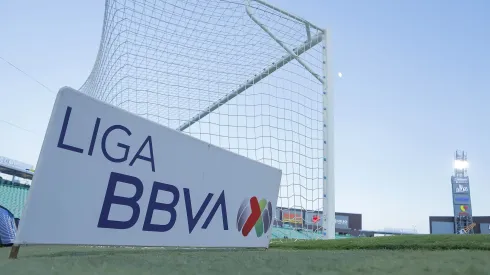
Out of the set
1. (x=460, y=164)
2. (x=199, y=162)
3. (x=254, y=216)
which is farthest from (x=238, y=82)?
(x=460, y=164)

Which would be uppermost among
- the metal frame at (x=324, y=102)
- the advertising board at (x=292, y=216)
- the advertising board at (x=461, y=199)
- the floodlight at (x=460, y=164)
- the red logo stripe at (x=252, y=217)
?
the floodlight at (x=460, y=164)

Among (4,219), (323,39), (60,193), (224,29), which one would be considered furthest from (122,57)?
(60,193)

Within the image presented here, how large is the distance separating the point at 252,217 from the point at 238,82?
312 centimetres

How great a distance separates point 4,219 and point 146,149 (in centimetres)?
150

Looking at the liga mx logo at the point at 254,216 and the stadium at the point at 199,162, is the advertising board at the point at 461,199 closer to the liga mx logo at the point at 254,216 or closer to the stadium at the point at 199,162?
the stadium at the point at 199,162

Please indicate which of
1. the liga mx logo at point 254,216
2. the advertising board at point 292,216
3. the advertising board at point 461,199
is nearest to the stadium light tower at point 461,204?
the advertising board at point 461,199

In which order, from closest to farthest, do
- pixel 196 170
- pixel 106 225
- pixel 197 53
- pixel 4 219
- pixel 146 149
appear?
pixel 106 225 < pixel 146 149 < pixel 196 170 < pixel 4 219 < pixel 197 53

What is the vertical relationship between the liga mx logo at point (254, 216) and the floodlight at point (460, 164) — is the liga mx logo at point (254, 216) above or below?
below

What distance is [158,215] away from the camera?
2072 mm

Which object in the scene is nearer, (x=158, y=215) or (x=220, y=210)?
(x=158, y=215)

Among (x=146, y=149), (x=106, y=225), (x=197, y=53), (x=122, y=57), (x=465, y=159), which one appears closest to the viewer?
(x=106, y=225)

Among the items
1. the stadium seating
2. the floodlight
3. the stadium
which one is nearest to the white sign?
the stadium

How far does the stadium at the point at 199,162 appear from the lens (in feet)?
5.36

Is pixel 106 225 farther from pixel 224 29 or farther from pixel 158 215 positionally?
pixel 224 29
